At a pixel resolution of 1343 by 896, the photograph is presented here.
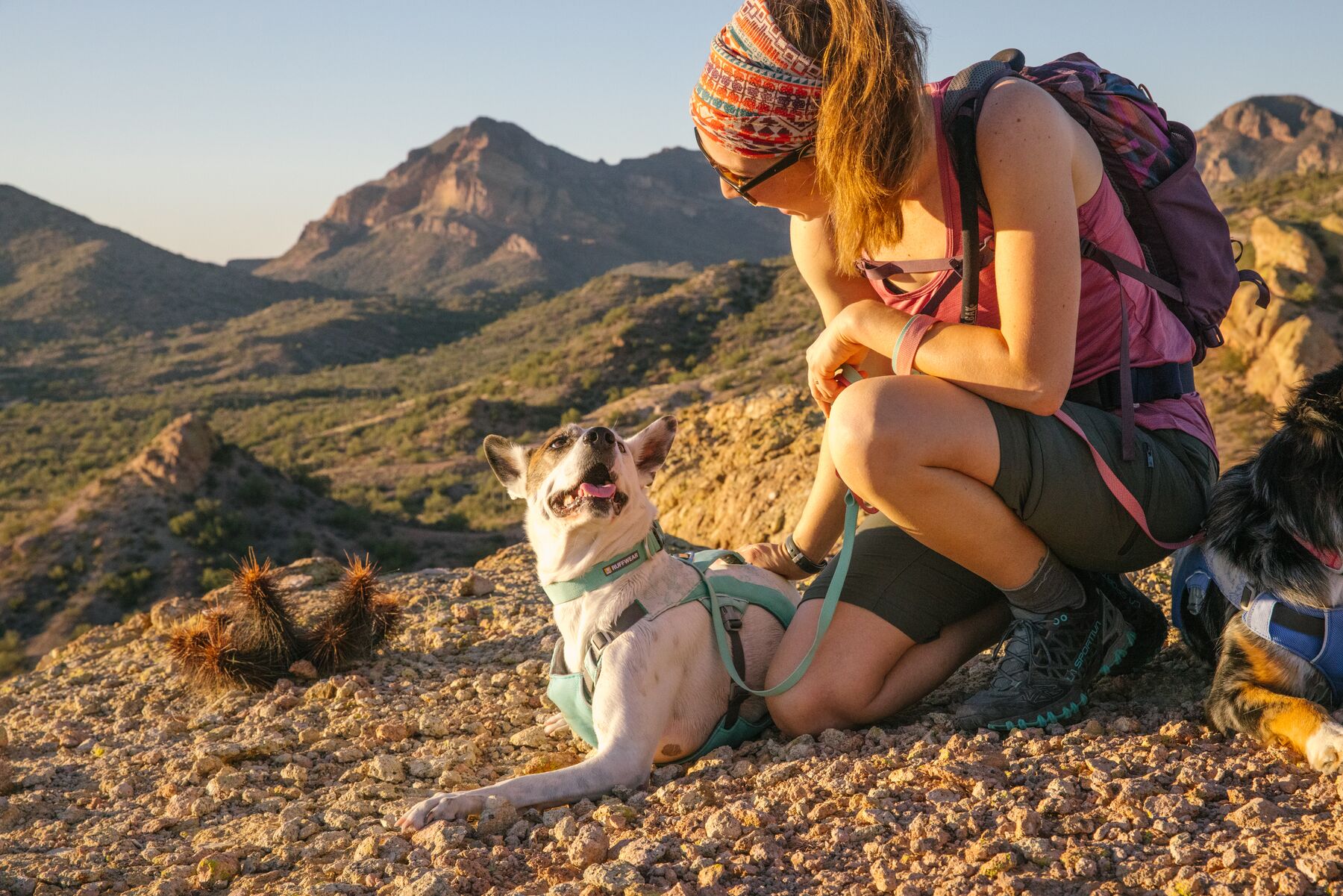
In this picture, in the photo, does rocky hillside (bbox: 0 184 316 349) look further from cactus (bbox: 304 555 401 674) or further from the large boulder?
cactus (bbox: 304 555 401 674)

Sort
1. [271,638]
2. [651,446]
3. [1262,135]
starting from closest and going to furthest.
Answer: [651,446] → [271,638] → [1262,135]

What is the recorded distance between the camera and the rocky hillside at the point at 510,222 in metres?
113

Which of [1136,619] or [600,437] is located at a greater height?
[600,437]

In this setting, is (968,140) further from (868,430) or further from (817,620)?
(817,620)

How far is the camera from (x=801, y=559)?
3.77m

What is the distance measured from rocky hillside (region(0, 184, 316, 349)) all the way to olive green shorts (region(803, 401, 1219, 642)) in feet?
211

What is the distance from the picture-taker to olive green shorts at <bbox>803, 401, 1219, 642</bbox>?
9.71 ft

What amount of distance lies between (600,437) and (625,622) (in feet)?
1.91

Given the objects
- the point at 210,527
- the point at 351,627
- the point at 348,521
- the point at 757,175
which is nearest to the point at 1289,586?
the point at 757,175

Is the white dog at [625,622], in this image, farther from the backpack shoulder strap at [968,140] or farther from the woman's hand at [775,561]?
the backpack shoulder strap at [968,140]

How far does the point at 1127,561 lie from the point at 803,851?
143cm

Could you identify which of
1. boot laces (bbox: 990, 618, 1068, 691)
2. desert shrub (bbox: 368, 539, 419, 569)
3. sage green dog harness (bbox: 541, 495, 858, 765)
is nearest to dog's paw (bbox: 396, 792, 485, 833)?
sage green dog harness (bbox: 541, 495, 858, 765)

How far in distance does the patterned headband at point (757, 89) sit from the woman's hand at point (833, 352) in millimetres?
545

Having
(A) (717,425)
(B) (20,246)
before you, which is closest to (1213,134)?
(B) (20,246)
